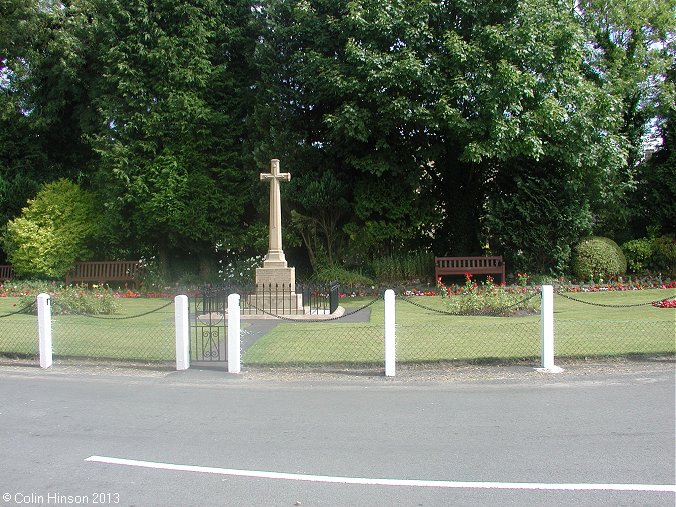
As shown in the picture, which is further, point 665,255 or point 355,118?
point 665,255

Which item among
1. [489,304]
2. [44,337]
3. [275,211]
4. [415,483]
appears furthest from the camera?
[275,211]

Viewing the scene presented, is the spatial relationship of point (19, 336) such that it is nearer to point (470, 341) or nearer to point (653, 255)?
point (470, 341)

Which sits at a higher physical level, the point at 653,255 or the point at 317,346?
the point at 653,255

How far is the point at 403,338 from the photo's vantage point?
1105cm

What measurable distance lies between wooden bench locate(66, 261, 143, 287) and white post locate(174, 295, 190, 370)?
47.3ft

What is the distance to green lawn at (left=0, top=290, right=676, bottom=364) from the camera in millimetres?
9492

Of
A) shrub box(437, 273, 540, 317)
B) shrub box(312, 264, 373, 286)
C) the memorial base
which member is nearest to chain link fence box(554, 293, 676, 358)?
shrub box(437, 273, 540, 317)

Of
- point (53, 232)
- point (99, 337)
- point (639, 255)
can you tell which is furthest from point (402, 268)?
point (53, 232)

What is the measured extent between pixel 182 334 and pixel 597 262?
16.5 m

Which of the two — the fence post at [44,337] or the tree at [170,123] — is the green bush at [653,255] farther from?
the fence post at [44,337]

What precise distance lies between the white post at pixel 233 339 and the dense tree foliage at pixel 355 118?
1037cm

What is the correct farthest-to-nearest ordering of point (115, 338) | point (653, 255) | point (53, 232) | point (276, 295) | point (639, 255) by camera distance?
point (53, 232) < point (639, 255) < point (653, 255) < point (276, 295) < point (115, 338)

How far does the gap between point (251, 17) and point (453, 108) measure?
9.30 metres

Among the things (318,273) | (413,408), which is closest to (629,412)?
(413,408)
